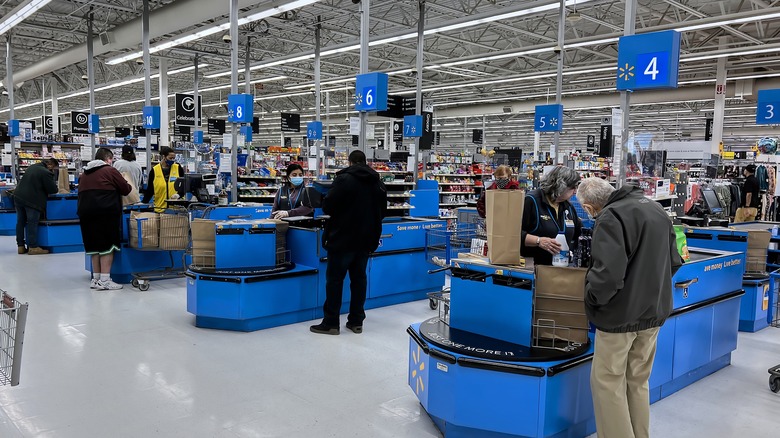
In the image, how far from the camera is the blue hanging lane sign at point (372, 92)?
6965 mm

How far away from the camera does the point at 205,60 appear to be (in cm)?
1975

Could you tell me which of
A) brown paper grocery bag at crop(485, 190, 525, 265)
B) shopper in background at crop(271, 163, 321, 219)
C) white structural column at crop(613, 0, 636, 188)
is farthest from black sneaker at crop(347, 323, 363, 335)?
white structural column at crop(613, 0, 636, 188)

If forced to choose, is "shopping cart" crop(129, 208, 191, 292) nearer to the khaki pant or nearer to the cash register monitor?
the khaki pant

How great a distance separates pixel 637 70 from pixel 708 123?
786 inches

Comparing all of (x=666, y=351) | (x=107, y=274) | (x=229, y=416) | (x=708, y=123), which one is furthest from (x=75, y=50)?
(x=708, y=123)

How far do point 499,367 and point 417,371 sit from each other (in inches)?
27.3

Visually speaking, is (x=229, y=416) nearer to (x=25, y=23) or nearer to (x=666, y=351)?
(x=666, y=351)

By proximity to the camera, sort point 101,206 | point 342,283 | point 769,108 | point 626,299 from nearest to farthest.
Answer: point 626,299, point 342,283, point 101,206, point 769,108

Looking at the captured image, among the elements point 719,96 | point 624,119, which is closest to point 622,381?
point 624,119

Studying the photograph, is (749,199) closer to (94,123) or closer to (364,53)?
(364,53)

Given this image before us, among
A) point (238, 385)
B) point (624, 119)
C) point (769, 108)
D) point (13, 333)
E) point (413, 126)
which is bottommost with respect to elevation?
point (238, 385)

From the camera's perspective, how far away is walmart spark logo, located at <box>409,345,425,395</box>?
11.2ft

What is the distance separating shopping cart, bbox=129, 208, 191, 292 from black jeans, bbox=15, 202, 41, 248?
353 cm

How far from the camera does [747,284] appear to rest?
5.79 metres
